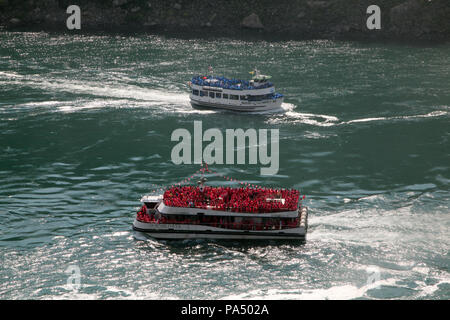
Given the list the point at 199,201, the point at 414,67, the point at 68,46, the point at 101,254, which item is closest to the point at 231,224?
the point at 199,201

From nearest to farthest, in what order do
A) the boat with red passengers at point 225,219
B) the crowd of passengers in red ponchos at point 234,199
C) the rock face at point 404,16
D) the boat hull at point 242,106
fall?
the boat with red passengers at point 225,219, the crowd of passengers in red ponchos at point 234,199, the boat hull at point 242,106, the rock face at point 404,16

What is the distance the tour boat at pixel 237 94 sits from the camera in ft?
403

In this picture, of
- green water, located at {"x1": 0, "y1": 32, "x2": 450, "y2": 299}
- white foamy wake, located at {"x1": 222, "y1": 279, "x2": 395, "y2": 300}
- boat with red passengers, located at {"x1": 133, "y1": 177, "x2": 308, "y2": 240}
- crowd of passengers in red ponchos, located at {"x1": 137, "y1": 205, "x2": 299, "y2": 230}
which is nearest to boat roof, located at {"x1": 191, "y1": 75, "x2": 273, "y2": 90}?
green water, located at {"x1": 0, "y1": 32, "x2": 450, "y2": 299}

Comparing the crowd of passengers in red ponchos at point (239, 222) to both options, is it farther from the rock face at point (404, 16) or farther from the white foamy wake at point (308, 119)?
the rock face at point (404, 16)

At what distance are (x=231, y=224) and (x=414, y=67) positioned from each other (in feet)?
323

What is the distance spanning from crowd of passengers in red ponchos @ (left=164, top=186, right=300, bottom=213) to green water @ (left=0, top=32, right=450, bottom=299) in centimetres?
406

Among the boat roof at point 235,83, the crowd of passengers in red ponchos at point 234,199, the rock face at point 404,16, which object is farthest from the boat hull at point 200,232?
the rock face at point 404,16

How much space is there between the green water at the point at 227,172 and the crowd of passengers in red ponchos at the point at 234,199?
4.06 metres

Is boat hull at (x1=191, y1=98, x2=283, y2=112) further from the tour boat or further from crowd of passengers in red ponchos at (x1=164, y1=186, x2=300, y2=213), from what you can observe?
crowd of passengers in red ponchos at (x1=164, y1=186, x2=300, y2=213)

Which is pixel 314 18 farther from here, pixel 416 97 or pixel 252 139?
pixel 252 139

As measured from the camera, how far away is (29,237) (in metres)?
71.8

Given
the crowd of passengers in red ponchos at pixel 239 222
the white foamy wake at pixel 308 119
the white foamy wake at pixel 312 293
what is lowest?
the white foamy wake at pixel 312 293

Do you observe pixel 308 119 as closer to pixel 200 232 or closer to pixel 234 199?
pixel 234 199

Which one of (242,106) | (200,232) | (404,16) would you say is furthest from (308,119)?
(404,16)
